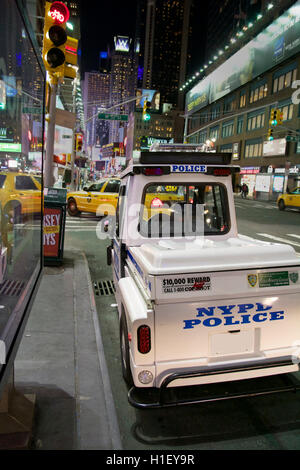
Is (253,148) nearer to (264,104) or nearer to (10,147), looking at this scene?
(264,104)

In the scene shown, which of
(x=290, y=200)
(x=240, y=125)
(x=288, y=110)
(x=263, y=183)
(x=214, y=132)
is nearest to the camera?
(x=290, y=200)

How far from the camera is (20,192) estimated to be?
10.3ft

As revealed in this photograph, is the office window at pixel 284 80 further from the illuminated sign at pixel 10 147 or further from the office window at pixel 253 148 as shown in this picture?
the illuminated sign at pixel 10 147

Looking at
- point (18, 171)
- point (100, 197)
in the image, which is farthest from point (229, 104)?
point (18, 171)

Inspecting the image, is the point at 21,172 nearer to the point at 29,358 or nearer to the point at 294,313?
the point at 29,358

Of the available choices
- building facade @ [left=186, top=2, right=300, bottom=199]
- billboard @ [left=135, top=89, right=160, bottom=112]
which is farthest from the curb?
building facade @ [left=186, top=2, right=300, bottom=199]

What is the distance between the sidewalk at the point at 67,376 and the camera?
2693 mm

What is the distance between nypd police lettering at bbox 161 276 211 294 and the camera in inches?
106

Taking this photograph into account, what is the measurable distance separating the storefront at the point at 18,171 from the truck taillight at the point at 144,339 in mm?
899

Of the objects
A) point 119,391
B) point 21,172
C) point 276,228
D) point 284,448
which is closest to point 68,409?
point 119,391

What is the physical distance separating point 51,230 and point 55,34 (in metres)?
4.02

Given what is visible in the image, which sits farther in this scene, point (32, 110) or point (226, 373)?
point (32, 110)

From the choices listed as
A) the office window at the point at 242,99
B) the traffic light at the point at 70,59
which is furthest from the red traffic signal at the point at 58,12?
the office window at the point at 242,99

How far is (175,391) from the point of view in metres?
3.34
